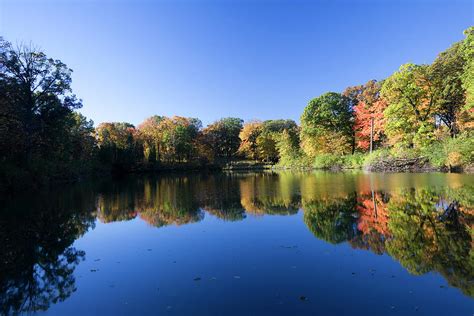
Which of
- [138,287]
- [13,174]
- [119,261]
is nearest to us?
[138,287]

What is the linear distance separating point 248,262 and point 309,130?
40907mm

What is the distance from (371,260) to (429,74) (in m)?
29.9

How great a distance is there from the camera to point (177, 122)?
62.1 m

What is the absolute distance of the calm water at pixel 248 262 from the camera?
13.0ft

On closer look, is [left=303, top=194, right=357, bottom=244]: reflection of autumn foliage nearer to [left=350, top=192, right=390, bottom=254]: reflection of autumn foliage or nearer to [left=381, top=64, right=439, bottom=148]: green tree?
[left=350, top=192, right=390, bottom=254]: reflection of autumn foliage

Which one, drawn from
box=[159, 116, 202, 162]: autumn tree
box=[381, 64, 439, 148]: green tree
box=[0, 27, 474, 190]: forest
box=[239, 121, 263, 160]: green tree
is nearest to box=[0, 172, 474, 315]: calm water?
box=[0, 27, 474, 190]: forest

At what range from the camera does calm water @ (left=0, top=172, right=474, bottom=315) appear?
13.0ft

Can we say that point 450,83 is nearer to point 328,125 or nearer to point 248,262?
point 328,125

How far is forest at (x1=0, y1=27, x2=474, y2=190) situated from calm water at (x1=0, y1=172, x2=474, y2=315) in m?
14.4

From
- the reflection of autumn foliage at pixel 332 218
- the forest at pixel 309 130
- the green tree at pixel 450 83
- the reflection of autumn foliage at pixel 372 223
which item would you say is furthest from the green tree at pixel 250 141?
the reflection of autumn foliage at pixel 372 223

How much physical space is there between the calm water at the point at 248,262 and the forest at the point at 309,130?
14449 mm

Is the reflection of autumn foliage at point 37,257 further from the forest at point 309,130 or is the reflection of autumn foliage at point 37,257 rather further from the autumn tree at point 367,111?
the autumn tree at point 367,111

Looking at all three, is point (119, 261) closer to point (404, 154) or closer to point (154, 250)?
point (154, 250)

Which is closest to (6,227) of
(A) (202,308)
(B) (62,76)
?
(A) (202,308)
